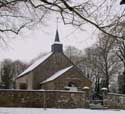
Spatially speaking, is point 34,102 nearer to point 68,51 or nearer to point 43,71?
point 43,71

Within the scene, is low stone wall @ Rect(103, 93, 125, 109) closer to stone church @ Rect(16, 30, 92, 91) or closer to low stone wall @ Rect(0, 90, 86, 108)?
low stone wall @ Rect(0, 90, 86, 108)

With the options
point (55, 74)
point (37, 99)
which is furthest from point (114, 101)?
point (55, 74)

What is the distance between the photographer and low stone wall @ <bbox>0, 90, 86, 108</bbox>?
95.3 feet

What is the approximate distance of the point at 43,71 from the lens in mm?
52312

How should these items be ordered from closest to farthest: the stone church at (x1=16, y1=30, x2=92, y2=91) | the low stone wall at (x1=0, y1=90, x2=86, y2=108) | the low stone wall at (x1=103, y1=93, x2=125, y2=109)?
the low stone wall at (x1=0, y1=90, x2=86, y2=108) < the low stone wall at (x1=103, y1=93, x2=125, y2=109) < the stone church at (x1=16, y1=30, x2=92, y2=91)

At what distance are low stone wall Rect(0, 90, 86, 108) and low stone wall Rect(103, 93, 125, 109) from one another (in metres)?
3.29

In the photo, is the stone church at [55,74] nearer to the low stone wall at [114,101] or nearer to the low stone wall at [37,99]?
the low stone wall at [114,101]

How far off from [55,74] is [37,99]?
2143cm

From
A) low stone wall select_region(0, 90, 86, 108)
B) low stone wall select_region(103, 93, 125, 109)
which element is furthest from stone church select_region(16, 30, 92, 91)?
low stone wall select_region(0, 90, 86, 108)

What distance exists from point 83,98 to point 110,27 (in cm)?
1841

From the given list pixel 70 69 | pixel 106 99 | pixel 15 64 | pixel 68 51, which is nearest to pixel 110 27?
pixel 106 99

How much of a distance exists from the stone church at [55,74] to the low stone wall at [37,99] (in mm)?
16024

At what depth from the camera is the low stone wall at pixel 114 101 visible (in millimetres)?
31719

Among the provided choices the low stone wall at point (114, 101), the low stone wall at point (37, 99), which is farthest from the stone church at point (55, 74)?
the low stone wall at point (37, 99)
